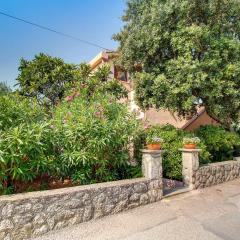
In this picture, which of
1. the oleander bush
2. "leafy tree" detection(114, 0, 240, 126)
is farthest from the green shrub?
"leafy tree" detection(114, 0, 240, 126)

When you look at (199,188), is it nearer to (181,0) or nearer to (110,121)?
(110,121)

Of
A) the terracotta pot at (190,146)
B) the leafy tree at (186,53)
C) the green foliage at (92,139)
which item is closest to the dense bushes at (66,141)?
the green foliage at (92,139)

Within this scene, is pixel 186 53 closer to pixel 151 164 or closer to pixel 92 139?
pixel 151 164

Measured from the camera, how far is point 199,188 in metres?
7.93

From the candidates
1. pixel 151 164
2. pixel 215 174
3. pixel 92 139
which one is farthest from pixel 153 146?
pixel 215 174

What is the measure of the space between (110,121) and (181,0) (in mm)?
5951

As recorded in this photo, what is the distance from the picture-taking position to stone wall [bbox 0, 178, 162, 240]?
14.5 ft

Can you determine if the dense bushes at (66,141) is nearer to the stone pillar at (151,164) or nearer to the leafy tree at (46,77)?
the stone pillar at (151,164)

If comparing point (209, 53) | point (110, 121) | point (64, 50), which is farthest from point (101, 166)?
point (64, 50)

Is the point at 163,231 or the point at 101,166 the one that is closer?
the point at 163,231

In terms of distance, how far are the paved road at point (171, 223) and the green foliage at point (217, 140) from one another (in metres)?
3.27

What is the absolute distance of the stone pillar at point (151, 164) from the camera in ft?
21.2

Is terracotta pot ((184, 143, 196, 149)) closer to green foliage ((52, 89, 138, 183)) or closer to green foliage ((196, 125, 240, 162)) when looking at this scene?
green foliage ((196, 125, 240, 162))

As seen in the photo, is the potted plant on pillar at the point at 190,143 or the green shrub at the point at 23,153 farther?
the potted plant on pillar at the point at 190,143
